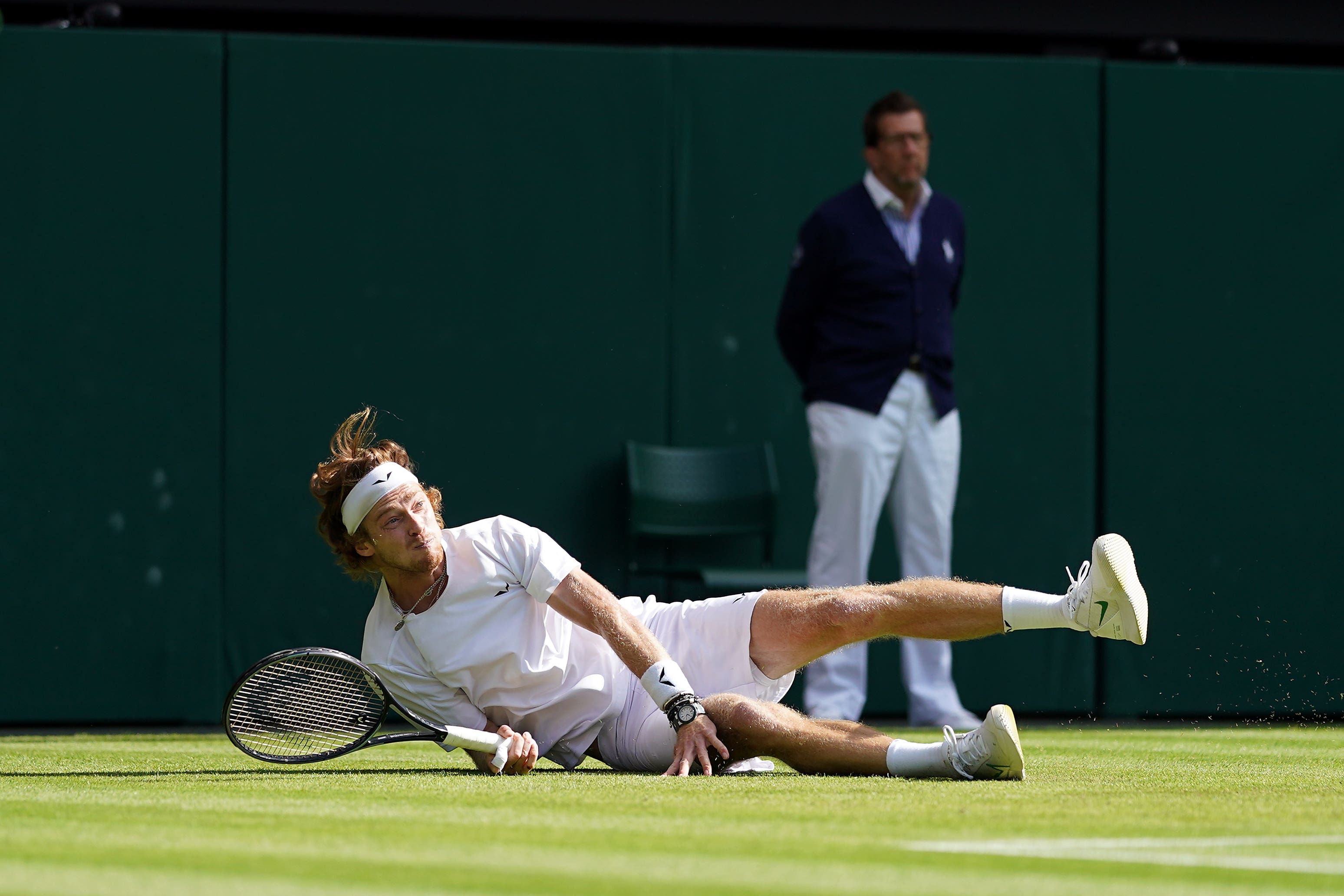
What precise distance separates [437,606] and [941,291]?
3.39m

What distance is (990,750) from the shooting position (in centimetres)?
461

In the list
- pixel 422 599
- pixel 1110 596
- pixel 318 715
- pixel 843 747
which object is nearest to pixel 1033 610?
pixel 1110 596

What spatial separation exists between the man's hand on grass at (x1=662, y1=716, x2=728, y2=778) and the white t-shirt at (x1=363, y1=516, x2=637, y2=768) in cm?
43

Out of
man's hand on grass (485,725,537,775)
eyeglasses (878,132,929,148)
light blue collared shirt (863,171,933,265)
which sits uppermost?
eyeglasses (878,132,929,148)

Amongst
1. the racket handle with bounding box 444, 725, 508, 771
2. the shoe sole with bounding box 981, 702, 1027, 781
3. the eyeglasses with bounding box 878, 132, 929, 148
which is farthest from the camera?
the eyeglasses with bounding box 878, 132, 929, 148

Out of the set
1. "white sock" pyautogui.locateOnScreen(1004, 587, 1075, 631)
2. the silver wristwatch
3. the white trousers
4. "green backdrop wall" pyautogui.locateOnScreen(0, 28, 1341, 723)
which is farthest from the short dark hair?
the silver wristwatch

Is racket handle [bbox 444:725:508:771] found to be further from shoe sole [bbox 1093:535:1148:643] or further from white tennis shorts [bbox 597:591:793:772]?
shoe sole [bbox 1093:535:1148:643]

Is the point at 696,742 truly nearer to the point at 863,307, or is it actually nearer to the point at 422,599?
the point at 422,599

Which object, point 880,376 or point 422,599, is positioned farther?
point 880,376

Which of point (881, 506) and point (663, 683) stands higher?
point (881, 506)

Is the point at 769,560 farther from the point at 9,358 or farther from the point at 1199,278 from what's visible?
the point at 9,358

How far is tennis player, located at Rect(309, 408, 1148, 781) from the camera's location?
4.82 m

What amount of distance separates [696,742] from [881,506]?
318cm

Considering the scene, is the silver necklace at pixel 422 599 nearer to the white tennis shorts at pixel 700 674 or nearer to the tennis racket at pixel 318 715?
the tennis racket at pixel 318 715
